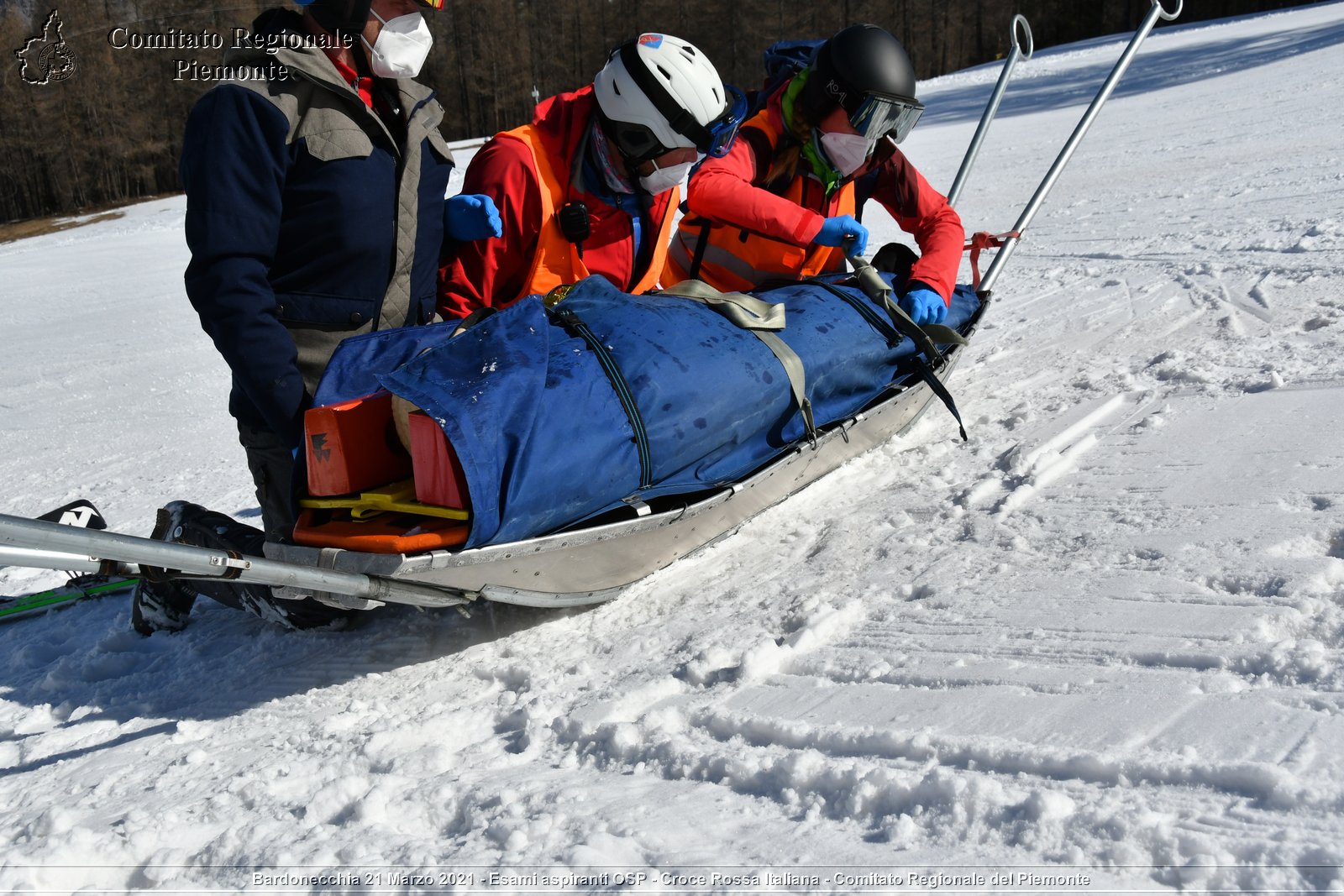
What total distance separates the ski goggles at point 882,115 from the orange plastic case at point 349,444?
2.12 metres

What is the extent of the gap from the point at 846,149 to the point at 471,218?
1.52 metres

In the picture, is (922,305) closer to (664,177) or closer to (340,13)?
(664,177)

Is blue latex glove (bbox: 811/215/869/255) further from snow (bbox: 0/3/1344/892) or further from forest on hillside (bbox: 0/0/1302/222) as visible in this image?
forest on hillside (bbox: 0/0/1302/222)

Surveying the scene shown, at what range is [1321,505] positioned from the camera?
244cm

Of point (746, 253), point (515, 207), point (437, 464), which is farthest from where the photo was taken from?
point (746, 253)

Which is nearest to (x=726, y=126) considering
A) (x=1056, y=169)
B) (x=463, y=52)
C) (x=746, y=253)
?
(x=746, y=253)

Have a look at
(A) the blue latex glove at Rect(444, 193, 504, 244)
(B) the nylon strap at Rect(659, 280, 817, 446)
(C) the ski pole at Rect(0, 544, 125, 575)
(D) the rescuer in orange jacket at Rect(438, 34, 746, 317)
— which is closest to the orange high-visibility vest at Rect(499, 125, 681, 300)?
(D) the rescuer in orange jacket at Rect(438, 34, 746, 317)

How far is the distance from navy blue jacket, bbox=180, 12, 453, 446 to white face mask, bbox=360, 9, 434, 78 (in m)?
0.12

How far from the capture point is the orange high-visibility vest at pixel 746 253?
3.90 m

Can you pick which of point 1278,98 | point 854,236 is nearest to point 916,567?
point 854,236

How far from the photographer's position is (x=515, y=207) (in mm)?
3199

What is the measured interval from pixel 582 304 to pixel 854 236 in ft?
4.52

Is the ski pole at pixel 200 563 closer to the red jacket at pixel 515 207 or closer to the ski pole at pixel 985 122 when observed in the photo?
the red jacket at pixel 515 207
